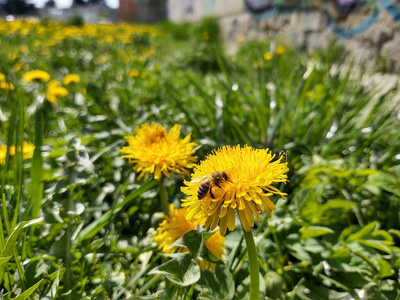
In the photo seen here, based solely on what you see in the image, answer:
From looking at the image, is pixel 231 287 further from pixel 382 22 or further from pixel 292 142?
pixel 382 22

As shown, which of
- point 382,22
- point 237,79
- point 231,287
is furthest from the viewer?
point 382,22

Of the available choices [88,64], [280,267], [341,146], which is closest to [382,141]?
[341,146]

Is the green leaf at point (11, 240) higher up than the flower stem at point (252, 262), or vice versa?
the green leaf at point (11, 240)

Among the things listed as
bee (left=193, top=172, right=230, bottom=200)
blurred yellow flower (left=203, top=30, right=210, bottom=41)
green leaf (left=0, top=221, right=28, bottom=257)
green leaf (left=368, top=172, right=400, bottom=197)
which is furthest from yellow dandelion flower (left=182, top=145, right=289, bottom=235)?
blurred yellow flower (left=203, top=30, right=210, bottom=41)

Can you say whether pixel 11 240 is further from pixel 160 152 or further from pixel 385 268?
pixel 385 268

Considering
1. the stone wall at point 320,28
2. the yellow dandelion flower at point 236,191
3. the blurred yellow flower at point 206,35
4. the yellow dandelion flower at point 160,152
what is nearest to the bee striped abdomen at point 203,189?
the yellow dandelion flower at point 236,191

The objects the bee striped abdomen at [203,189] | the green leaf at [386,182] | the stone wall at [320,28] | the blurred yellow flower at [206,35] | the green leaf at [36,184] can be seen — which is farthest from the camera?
the blurred yellow flower at [206,35]

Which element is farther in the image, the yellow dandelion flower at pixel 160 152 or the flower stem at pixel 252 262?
the yellow dandelion flower at pixel 160 152

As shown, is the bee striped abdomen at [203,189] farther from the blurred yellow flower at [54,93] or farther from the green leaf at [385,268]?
the blurred yellow flower at [54,93]
